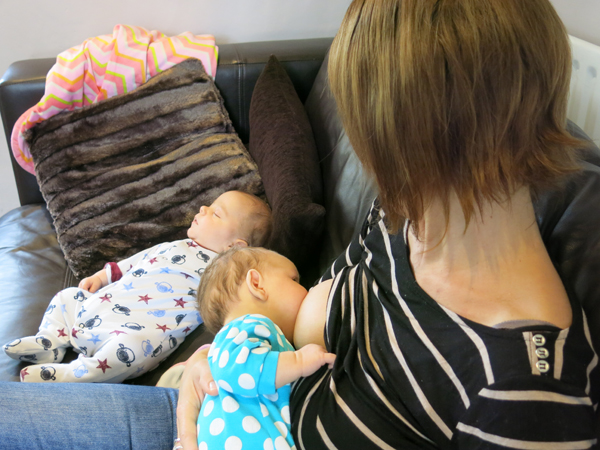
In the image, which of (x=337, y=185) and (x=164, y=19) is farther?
(x=164, y=19)

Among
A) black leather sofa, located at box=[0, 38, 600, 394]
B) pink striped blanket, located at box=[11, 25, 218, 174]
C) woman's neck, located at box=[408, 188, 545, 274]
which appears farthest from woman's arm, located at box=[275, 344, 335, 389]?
pink striped blanket, located at box=[11, 25, 218, 174]

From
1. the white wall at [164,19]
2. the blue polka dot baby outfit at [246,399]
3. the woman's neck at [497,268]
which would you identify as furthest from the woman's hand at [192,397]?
the white wall at [164,19]

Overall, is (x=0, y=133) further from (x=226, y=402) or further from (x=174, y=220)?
(x=226, y=402)

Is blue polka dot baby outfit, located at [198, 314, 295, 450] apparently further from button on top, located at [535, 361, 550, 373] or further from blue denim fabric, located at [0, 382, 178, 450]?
button on top, located at [535, 361, 550, 373]

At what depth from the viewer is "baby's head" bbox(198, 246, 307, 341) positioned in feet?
3.96

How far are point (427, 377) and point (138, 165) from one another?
1.58 meters

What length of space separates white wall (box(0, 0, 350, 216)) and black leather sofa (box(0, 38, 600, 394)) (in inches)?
9.5

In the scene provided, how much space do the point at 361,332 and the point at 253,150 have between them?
1.20m

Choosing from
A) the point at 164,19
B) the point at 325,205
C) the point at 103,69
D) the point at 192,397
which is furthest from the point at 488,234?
the point at 164,19

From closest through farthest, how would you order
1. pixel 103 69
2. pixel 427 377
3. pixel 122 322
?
pixel 427 377 < pixel 122 322 < pixel 103 69

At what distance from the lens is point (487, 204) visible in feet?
2.39

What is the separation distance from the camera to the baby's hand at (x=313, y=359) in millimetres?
928

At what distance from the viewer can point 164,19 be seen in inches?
94.0

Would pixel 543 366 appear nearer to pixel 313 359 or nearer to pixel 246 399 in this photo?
pixel 313 359
